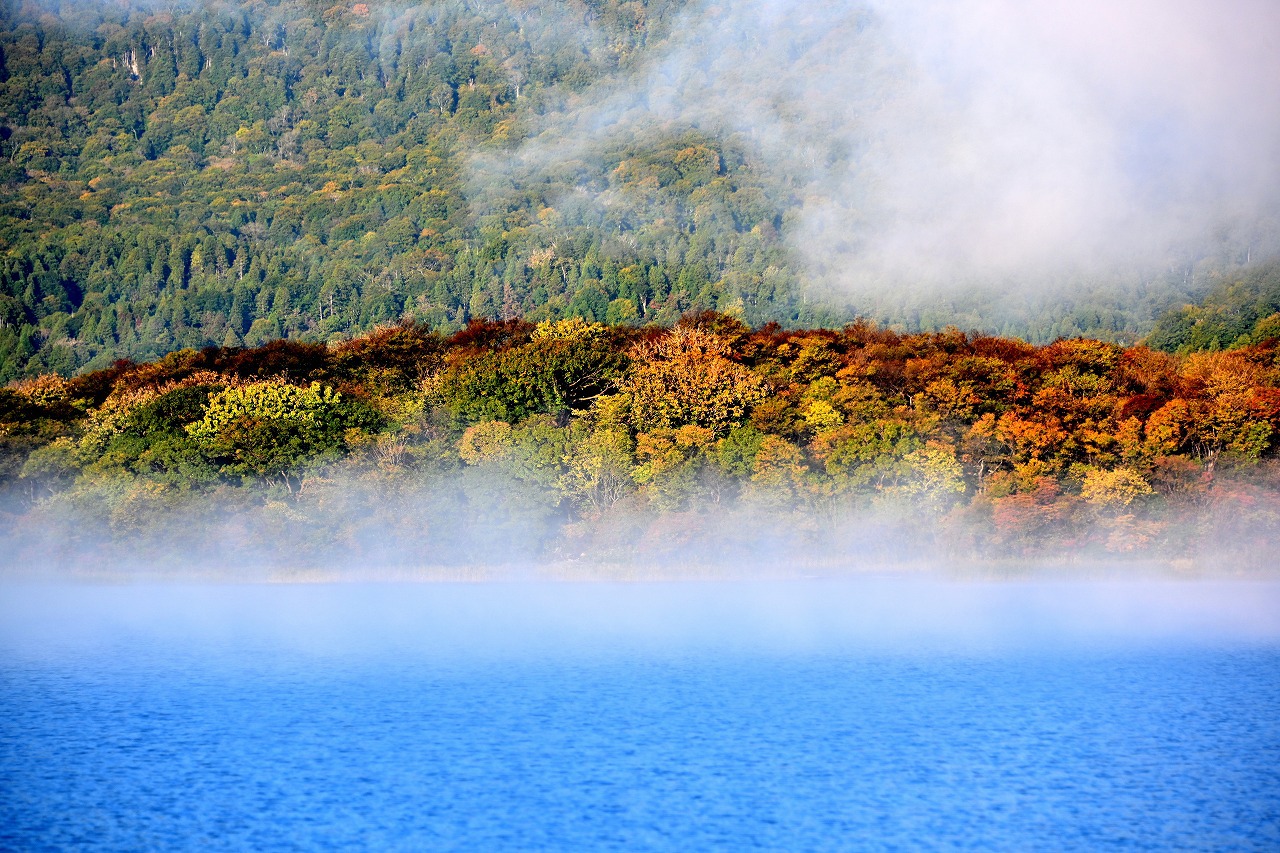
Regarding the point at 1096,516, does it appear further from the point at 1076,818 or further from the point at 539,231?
the point at 539,231

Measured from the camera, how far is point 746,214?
19950 cm

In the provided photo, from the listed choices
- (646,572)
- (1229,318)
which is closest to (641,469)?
(646,572)

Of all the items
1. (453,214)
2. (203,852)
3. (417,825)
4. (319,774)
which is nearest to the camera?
(203,852)

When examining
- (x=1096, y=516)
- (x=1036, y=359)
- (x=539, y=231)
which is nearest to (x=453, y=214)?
(x=539, y=231)

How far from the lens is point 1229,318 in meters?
129

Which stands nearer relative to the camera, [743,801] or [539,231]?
[743,801]

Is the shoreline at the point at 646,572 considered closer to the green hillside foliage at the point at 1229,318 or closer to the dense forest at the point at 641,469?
the dense forest at the point at 641,469

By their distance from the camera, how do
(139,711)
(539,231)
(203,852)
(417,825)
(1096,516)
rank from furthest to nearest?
(539,231)
(1096,516)
(139,711)
(417,825)
(203,852)

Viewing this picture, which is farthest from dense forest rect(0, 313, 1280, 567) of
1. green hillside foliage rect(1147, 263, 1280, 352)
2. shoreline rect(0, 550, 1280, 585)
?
green hillside foliage rect(1147, 263, 1280, 352)

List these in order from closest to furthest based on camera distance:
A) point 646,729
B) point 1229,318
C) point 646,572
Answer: point 646,729 < point 646,572 < point 1229,318

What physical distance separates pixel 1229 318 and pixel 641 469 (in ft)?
323

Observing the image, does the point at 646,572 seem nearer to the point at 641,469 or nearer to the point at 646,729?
the point at 641,469

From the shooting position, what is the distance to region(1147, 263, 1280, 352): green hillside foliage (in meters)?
113

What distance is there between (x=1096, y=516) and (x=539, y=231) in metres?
136
